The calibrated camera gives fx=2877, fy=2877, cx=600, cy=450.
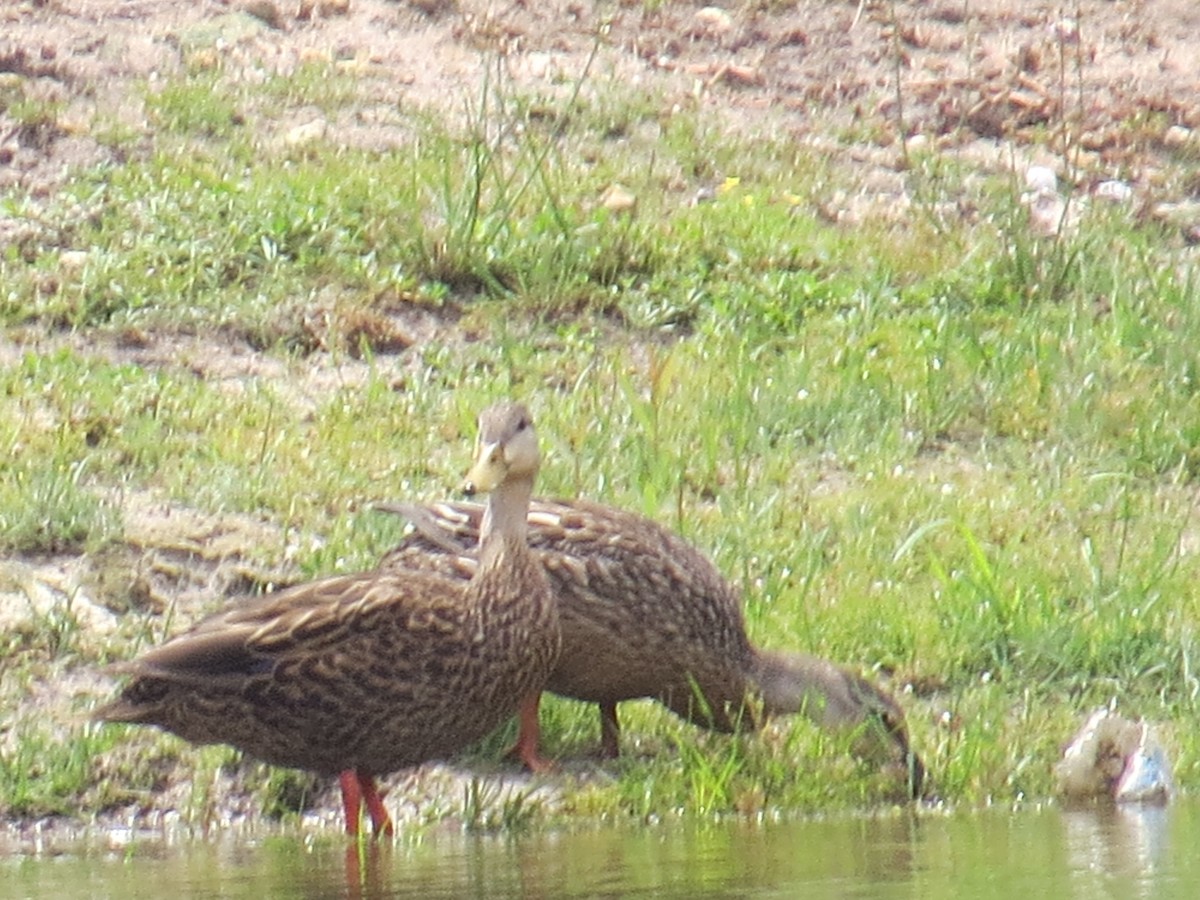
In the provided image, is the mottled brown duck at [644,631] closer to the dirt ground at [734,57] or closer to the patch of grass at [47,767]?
the patch of grass at [47,767]

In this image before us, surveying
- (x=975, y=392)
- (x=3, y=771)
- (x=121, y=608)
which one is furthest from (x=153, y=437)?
(x=975, y=392)

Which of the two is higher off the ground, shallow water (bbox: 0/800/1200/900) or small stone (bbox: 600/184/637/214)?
small stone (bbox: 600/184/637/214)

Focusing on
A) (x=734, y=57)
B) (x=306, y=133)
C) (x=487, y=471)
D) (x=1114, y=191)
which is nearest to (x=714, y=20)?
(x=734, y=57)

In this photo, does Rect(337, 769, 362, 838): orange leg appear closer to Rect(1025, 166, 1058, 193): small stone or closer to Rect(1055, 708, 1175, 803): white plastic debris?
Rect(1055, 708, 1175, 803): white plastic debris

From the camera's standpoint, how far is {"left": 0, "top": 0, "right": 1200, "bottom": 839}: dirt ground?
1227cm

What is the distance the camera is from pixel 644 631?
805 cm

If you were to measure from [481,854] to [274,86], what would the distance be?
6261mm

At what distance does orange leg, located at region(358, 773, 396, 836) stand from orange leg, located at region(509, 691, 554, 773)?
0.55 m

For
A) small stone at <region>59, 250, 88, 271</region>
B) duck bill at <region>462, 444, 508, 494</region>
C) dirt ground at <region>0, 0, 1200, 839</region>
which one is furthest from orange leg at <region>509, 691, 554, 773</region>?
dirt ground at <region>0, 0, 1200, 839</region>

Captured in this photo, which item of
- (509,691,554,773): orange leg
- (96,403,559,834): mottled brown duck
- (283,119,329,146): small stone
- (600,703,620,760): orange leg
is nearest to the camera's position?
(96,403,559,834): mottled brown duck

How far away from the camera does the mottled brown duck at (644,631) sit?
313 inches

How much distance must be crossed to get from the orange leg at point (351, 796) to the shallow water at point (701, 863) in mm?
75

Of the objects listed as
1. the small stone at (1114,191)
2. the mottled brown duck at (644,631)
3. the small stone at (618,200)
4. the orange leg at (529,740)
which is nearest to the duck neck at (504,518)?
the mottled brown duck at (644,631)

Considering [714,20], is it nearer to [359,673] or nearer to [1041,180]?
[1041,180]
